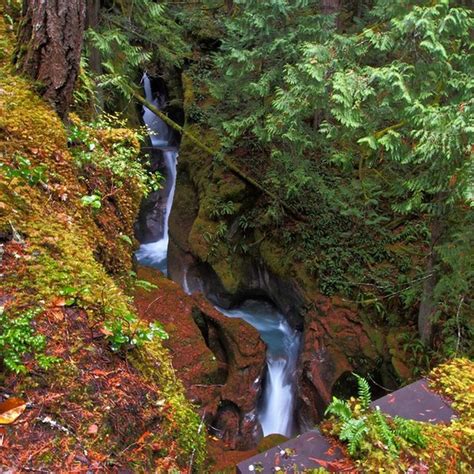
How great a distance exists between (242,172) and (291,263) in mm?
3087

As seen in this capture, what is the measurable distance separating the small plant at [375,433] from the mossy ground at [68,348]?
0.87m

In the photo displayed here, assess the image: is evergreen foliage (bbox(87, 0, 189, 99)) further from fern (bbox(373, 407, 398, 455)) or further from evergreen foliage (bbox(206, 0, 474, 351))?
fern (bbox(373, 407, 398, 455))

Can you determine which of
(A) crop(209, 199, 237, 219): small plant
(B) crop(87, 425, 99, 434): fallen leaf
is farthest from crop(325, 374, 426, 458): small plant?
(A) crop(209, 199, 237, 219): small plant

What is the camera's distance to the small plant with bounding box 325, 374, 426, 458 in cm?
178

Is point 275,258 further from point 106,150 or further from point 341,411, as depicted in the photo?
point 341,411

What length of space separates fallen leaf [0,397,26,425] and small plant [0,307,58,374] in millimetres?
134

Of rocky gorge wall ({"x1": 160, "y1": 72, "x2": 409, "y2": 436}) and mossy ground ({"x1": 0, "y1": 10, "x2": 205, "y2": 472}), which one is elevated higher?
mossy ground ({"x1": 0, "y1": 10, "x2": 205, "y2": 472})

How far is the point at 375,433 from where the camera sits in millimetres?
1817

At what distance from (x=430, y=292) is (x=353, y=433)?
6383 millimetres

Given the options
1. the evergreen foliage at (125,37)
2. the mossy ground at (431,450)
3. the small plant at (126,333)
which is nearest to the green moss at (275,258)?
the evergreen foliage at (125,37)

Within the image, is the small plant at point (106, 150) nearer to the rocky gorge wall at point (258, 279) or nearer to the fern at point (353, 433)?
the fern at point (353, 433)

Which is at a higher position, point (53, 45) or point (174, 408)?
point (53, 45)

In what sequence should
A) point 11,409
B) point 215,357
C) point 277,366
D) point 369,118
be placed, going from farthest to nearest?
point 277,366, point 215,357, point 369,118, point 11,409

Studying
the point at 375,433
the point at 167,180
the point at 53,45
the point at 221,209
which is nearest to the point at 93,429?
the point at 375,433
